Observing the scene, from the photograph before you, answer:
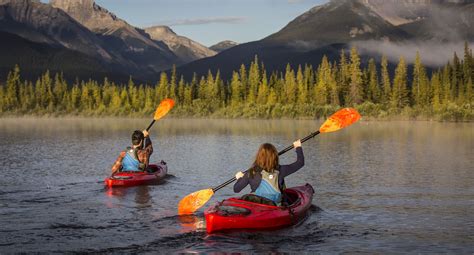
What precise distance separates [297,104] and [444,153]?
71341 mm

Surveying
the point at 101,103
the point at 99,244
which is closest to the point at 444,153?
the point at 99,244

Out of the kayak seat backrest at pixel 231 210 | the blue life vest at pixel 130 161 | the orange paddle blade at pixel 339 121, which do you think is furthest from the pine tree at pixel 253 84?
the kayak seat backrest at pixel 231 210

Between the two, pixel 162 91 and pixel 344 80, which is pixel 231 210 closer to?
pixel 344 80

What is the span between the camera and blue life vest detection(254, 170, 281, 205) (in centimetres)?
1493

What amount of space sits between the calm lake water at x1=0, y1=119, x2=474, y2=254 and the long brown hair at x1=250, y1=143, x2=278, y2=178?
1.56m

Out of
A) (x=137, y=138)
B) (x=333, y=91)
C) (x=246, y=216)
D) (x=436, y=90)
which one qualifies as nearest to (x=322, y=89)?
(x=333, y=91)

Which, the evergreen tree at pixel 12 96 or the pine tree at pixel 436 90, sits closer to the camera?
the pine tree at pixel 436 90

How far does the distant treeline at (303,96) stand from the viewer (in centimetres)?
9669

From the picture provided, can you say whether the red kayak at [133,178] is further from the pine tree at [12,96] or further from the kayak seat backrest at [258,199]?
the pine tree at [12,96]

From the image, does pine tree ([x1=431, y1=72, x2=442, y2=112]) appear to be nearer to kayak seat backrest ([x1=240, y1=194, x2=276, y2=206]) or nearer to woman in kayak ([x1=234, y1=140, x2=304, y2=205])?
woman in kayak ([x1=234, y1=140, x2=304, y2=205])

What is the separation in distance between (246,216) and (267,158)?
1.42m

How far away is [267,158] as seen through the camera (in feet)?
47.6

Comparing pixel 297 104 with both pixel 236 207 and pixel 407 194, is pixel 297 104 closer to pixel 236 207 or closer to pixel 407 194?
pixel 407 194

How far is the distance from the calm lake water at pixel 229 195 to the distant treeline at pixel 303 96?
186 ft
